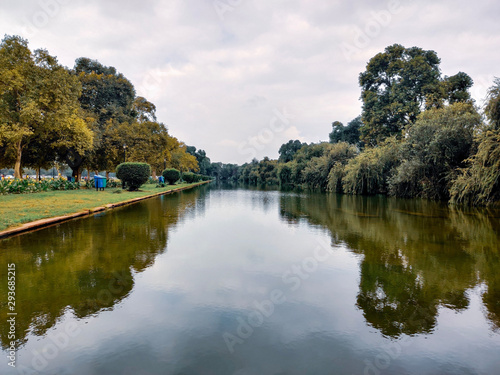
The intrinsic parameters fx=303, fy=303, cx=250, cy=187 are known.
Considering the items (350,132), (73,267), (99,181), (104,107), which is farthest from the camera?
(350,132)

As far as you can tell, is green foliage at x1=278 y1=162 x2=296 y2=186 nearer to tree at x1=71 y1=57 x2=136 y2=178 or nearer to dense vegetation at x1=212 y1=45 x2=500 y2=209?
dense vegetation at x1=212 y1=45 x2=500 y2=209

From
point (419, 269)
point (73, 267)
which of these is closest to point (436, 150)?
point (419, 269)

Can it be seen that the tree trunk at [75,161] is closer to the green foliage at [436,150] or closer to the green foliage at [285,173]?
the green foliage at [436,150]

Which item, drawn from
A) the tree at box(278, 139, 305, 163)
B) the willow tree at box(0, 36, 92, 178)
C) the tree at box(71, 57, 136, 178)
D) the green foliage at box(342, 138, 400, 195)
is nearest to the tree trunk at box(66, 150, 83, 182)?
the tree at box(71, 57, 136, 178)

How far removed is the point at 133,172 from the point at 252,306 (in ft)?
72.7

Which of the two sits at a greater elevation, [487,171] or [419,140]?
[419,140]

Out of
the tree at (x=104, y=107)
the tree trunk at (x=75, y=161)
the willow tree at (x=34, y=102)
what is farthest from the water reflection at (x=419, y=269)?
the tree at (x=104, y=107)

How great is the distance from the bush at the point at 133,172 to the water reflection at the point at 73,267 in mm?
15099

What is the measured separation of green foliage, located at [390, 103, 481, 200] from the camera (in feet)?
63.2

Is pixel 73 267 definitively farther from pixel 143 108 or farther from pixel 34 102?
pixel 143 108

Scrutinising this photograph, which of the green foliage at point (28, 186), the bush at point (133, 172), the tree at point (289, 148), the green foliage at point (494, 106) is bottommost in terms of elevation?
Result: the green foliage at point (28, 186)

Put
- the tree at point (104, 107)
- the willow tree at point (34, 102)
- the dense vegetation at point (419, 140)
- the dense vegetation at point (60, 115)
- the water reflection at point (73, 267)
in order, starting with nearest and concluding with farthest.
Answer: the water reflection at point (73, 267)
the dense vegetation at point (419, 140)
the willow tree at point (34, 102)
the dense vegetation at point (60, 115)
the tree at point (104, 107)

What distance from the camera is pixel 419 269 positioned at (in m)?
5.20

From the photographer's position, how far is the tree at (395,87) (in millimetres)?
31875
